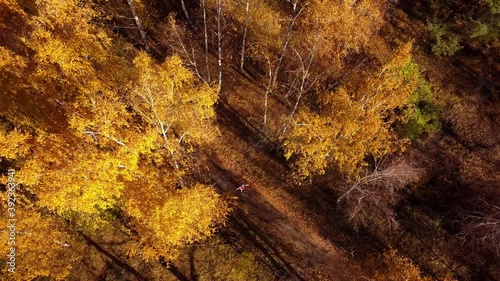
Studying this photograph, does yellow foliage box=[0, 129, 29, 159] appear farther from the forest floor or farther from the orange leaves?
the orange leaves

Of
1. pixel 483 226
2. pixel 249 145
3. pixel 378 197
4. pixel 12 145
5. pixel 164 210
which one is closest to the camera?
pixel 164 210

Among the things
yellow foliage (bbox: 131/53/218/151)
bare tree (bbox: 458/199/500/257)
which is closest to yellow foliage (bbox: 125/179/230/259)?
yellow foliage (bbox: 131/53/218/151)

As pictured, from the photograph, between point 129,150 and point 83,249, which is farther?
point 83,249

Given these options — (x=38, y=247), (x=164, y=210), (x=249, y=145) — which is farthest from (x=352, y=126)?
(x=38, y=247)

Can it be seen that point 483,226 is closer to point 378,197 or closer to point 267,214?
point 378,197

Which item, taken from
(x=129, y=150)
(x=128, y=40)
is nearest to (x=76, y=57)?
(x=129, y=150)

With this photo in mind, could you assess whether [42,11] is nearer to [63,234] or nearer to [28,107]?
[28,107]
